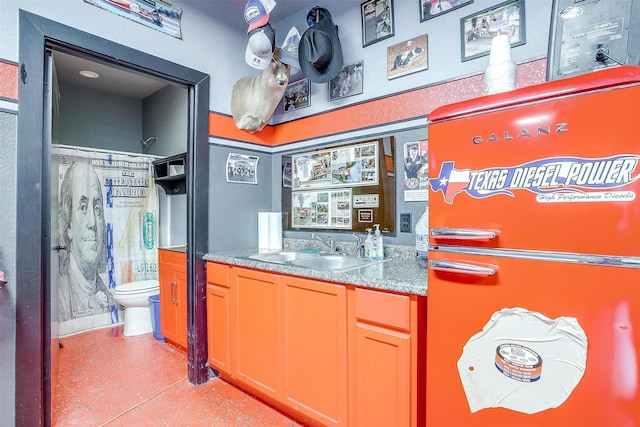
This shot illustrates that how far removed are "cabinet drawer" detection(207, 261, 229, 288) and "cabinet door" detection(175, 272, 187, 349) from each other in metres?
0.46

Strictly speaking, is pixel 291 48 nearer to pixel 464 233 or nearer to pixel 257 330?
pixel 464 233

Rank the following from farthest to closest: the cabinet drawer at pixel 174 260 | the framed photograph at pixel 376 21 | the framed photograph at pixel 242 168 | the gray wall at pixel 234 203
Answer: the cabinet drawer at pixel 174 260
the framed photograph at pixel 242 168
the gray wall at pixel 234 203
the framed photograph at pixel 376 21

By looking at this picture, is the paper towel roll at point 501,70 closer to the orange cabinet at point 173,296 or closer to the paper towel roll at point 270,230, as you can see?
the paper towel roll at point 270,230

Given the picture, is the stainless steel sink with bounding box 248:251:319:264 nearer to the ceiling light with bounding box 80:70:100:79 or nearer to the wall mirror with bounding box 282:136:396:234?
the wall mirror with bounding box 282:136:396:234

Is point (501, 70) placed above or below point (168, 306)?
above

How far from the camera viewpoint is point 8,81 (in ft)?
4.90

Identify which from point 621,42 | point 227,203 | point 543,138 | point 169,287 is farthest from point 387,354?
point 169,287

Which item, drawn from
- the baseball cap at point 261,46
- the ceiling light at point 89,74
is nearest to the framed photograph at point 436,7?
the baseball cap at point 261,46

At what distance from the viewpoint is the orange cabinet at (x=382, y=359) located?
49.8 inches

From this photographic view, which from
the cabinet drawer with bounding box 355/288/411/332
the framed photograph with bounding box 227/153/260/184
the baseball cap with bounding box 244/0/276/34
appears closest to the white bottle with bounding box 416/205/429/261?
the cabinet drawer with bounding box 355/288/411/332

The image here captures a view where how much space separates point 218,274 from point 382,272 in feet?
3.94

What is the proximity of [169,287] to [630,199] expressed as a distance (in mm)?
2954

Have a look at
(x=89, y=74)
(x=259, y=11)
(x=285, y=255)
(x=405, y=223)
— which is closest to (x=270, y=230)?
(x=285, y=255)

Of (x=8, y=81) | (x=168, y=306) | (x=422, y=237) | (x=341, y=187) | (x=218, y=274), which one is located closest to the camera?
(x=8, y=81)
